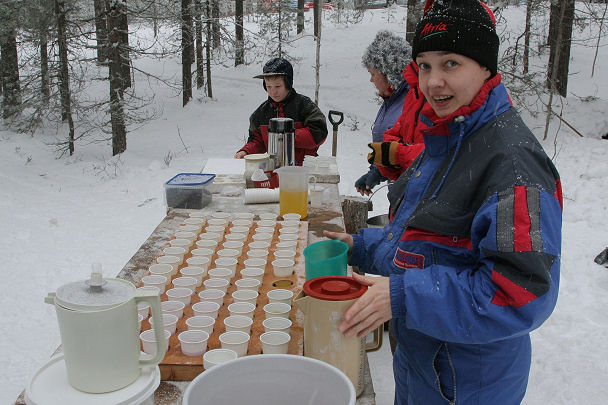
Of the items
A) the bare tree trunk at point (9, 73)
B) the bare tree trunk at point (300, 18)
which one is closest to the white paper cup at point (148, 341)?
the bare tree trunk at point (9, 73)

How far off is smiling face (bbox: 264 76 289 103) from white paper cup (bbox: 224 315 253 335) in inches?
132

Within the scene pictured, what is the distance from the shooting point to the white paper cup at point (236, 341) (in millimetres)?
1741

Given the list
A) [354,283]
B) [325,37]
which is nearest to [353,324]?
[354,283]

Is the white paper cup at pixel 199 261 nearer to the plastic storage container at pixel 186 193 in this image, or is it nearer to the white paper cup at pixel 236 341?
the white paper cup at pixel 236 341

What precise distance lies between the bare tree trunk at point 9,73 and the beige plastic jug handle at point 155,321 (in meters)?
13.1

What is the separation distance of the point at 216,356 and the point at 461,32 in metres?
1.27

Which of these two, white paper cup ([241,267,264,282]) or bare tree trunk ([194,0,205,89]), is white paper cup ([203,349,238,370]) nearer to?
white paper cup ([241,267,264,282])

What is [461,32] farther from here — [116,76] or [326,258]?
[116,76]

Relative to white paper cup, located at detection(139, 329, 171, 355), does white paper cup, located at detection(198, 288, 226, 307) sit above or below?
below

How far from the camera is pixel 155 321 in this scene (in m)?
1.29

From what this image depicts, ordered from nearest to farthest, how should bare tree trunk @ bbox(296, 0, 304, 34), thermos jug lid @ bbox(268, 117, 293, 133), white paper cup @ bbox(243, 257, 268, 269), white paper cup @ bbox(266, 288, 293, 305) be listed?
white paper cup @ bbox(266, 288, 293, 305)
white paper cup @ bbox(243, 257, 268, 269)
thermos jug lid @ bbox(268, 117, 293, 133)
bare tree trunk @ bbox(296, 0, 304, 34)

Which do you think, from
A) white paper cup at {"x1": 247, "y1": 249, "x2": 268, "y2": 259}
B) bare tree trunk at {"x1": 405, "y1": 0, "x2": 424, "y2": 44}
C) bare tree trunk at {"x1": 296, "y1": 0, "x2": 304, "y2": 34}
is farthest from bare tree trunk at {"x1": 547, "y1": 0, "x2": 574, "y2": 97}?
bare tree trunk at {"x1": 296, "y1": 0, "x2": 304, "y2": 34}

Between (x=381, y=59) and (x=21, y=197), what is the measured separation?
274 inches

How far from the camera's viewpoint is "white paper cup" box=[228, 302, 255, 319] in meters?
2.00
